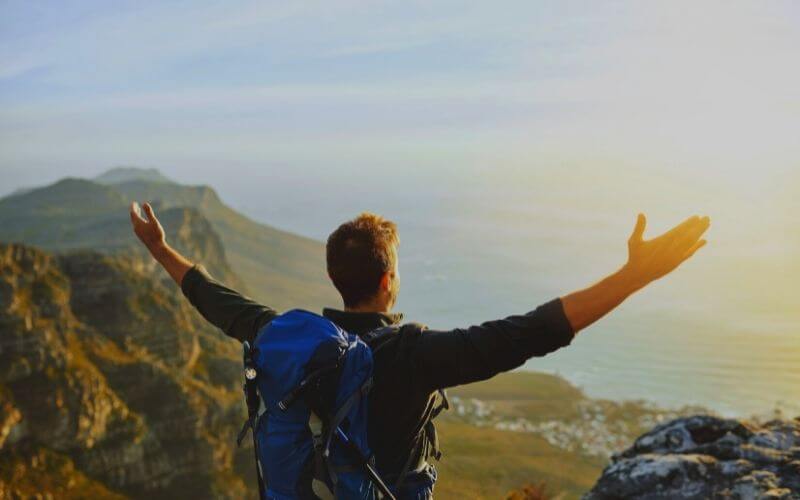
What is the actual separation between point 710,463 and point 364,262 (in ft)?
21.9

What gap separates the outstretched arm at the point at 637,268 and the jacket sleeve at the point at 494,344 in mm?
117

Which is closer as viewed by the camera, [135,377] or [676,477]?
[676,477]

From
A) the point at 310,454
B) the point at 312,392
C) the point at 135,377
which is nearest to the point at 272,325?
the point at 312,392

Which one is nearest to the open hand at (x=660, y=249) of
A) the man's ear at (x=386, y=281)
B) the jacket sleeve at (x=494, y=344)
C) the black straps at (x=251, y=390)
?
the jacket sleeve at (x=494, y=344)

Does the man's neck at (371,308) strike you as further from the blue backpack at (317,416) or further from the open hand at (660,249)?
the open hand at (660,249)

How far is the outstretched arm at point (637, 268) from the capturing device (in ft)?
14.2

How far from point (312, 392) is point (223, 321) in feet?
6.14

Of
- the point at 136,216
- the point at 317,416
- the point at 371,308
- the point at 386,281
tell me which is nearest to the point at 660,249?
the point at 386,281

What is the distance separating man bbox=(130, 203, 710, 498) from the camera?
437 centimetres

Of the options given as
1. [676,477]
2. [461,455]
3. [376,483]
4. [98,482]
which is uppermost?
[376,483]

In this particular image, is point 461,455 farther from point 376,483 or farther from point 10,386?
point 376,483

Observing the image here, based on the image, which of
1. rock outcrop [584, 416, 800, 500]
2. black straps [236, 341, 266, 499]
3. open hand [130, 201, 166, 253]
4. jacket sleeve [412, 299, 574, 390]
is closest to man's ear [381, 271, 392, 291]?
jacket sleeve [412, 299, 574, 390]

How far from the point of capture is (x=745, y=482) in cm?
855

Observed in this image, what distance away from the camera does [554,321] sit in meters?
4.36
